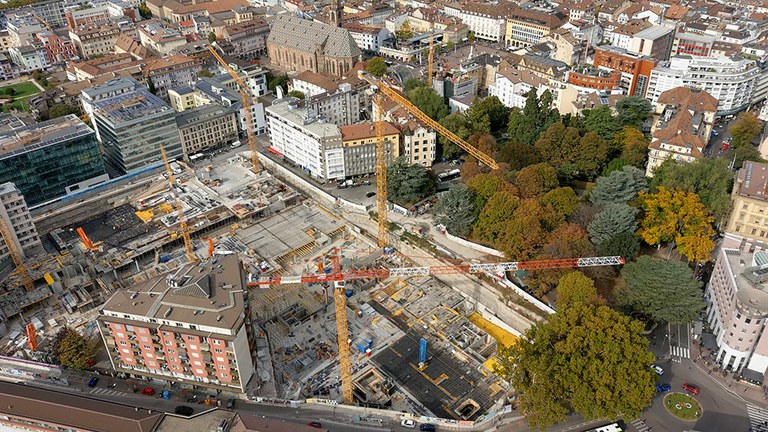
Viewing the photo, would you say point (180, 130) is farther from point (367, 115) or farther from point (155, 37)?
point (155, 37)

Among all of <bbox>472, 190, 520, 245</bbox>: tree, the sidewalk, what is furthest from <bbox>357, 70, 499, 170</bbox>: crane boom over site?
the sidewalk

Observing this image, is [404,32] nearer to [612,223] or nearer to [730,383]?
[612,223]

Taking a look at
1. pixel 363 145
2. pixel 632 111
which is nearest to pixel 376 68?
pixel 363 145

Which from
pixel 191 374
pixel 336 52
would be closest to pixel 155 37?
pixel 336 52

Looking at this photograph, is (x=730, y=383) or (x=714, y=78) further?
(x=714, y=78)

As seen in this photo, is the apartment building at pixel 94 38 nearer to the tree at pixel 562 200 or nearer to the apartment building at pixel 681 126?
the tree at pixel 562 200

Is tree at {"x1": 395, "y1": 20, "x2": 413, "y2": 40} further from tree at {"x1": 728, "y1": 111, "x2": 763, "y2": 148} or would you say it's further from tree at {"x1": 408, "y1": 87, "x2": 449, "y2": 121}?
tree at {"x1": 728, "y1": 111, "x2": 763, "y2": 148}

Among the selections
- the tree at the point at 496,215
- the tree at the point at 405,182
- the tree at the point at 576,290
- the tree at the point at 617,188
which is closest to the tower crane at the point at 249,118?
the tree at the point at 405,182

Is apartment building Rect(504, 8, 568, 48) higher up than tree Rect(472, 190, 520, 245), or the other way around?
apartment building Rect(504, 8, 568, 48)
